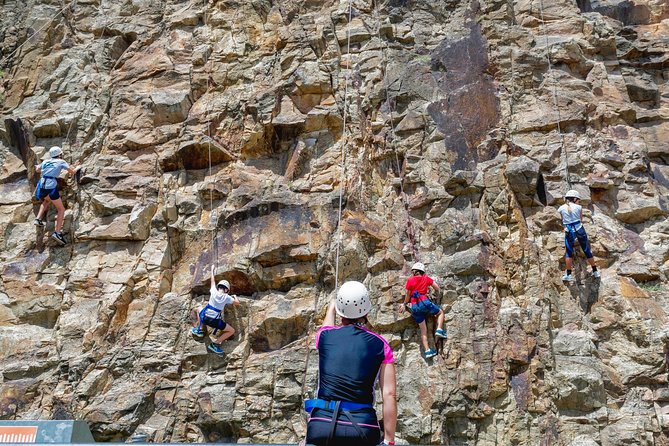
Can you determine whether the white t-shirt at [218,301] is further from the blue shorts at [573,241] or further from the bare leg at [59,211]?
the blue shorts at [573,241]

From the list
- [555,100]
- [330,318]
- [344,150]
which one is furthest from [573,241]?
[330,318]

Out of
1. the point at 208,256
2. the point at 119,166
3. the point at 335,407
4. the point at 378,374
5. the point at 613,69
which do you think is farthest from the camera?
the point at 613,69

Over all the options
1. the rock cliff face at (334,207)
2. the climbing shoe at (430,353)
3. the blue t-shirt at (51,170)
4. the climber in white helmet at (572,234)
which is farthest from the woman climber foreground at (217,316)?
the climber in white helmet at (572,234)

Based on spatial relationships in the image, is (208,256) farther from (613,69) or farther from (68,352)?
(613,69)

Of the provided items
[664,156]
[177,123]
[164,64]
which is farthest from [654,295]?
[164,64]

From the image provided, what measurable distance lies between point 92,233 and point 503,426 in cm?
Answer: 732

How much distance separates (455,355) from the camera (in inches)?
387

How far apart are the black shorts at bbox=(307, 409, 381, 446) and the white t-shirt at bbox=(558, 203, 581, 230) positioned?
23.7 ft

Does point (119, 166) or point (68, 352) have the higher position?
point (119, 166)

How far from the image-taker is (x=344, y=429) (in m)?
4.12

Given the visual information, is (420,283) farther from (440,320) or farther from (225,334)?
(225,334)

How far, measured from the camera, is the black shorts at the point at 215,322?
10.4 m

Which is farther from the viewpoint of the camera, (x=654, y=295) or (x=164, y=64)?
(x=164, y=64)

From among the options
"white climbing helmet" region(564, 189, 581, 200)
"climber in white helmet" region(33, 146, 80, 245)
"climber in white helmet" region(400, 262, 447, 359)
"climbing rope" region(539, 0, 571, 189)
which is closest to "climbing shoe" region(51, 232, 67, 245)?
"climber in white helmet" region(33, 146, 80, 245)
